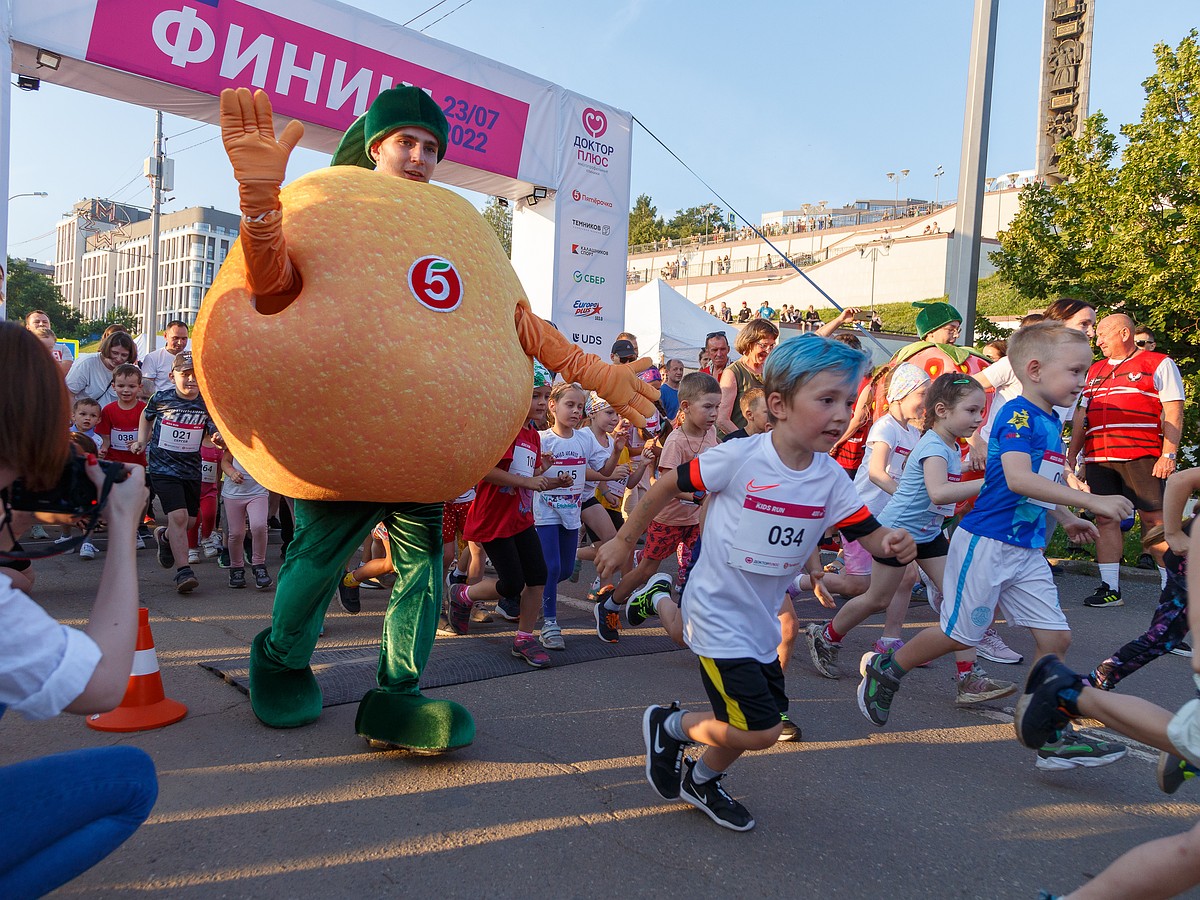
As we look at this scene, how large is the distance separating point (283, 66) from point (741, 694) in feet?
28.1

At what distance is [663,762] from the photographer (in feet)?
10.3

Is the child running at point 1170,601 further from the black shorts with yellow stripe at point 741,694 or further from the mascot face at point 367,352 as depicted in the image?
the mascot face at point 367,352

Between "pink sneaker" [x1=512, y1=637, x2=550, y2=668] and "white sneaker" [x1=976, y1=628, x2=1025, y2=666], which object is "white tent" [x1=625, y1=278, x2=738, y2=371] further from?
"pink sneaker" [x1=512, y1=637, x2=550, y2=668]

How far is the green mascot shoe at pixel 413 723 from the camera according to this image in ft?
10.9

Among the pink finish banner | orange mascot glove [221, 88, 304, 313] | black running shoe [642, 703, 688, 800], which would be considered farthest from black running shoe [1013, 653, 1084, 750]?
the pink finish banner

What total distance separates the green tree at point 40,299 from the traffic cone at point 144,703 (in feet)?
185

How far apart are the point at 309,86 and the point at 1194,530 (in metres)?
9.31

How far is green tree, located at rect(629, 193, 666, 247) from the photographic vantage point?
71000mm

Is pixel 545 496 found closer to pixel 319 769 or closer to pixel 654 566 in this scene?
pixel 654 566

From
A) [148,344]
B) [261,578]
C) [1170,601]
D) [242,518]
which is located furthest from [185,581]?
[148,344]

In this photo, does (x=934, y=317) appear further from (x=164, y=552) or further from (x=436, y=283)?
(x=164, y=552)

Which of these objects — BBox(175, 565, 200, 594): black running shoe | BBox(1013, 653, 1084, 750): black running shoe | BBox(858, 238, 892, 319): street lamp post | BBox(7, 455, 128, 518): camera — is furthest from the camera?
BBox(858, 238, 892, 319): street lamp post

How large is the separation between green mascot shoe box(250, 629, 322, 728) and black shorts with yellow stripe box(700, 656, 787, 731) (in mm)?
1711

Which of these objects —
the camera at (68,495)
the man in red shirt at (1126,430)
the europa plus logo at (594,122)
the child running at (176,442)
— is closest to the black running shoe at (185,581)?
the child running at (176,442)
